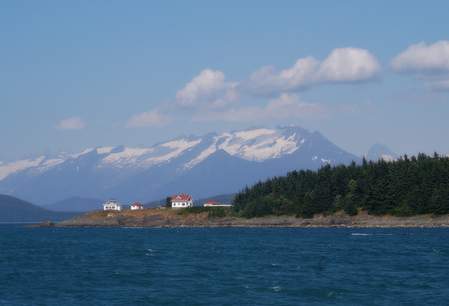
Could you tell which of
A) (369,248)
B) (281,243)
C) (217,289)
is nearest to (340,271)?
(217,289)

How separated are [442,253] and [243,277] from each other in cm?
4353

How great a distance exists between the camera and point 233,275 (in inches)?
3868

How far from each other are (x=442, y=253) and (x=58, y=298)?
66675mm

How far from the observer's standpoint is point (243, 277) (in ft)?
315

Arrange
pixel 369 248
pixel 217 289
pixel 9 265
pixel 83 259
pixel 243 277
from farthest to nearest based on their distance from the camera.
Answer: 1. pixel 369 248
2. pixel 83 259
3. pixel 9 265
4. pixel 243 277
5. pixel 217 289

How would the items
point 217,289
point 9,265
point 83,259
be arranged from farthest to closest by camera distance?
point 83,259 → point 9,265 → point 217,289

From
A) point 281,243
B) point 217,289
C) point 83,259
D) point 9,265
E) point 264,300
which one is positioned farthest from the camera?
point 281,243

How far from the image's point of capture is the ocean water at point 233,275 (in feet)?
260

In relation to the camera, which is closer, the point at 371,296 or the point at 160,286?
the point at 371,296

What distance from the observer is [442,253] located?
128 m

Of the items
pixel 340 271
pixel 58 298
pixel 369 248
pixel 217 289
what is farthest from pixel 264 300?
pixel 369 248

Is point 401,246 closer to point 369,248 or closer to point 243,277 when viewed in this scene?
point 369,248

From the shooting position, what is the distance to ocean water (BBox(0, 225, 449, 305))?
79.2 meters

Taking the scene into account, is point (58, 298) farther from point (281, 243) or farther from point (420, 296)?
point (281, 243)
